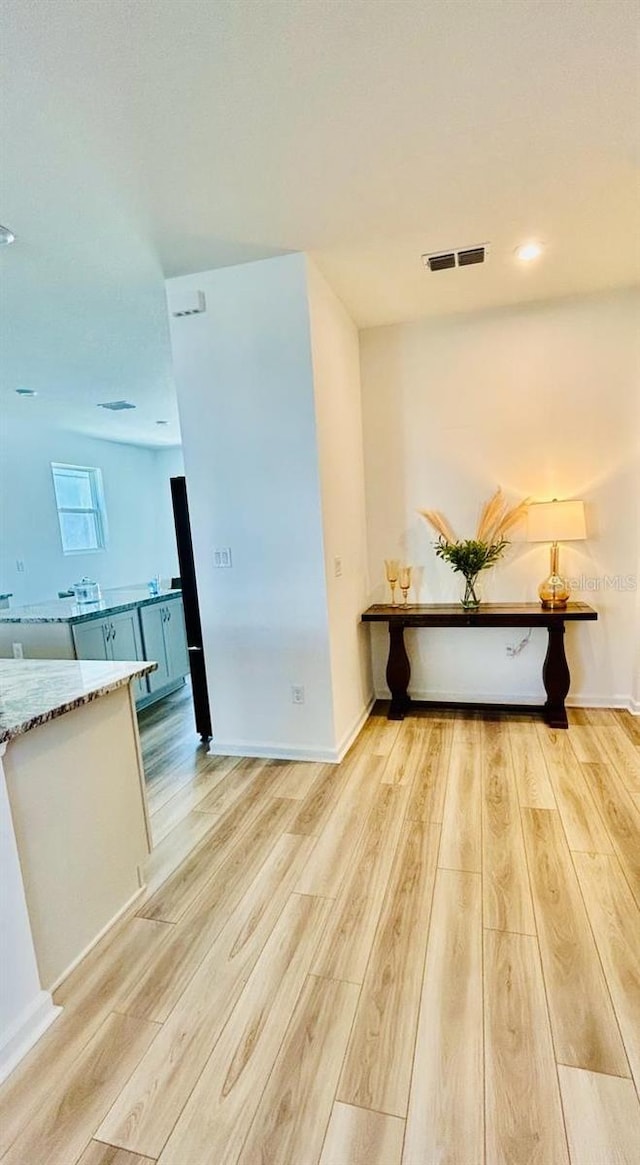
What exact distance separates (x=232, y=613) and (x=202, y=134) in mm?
2116

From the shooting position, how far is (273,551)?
112 inches

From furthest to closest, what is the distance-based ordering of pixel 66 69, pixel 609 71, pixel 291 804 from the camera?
pixel 291 804 < pixel 609 71 < pixel 66 69

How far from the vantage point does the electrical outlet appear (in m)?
2.95

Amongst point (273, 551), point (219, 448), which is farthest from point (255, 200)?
point (273, 551)

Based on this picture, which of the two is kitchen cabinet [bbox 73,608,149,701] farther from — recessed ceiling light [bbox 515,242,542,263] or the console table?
recessed ceiling light [bbox 515,242,542,263]

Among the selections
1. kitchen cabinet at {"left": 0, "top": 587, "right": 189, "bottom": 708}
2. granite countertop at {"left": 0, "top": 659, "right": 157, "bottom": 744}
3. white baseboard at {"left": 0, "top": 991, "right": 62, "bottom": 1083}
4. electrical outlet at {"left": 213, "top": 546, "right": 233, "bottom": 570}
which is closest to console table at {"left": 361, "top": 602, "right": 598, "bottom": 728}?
electrical outlet at {"left": 213, "top": 546, "right": 233, "bottom": 570}

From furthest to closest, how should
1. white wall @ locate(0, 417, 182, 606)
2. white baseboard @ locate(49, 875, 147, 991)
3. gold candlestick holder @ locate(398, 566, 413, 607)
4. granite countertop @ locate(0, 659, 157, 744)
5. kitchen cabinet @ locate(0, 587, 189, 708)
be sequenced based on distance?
white wall @ locate(0, 417, 182, 606)
gold candlestick holder @ locate(398, 566, 413, 607)
kitchen cabinet @ locate(0, 587, 189, 708)
white baseboard @ locate(49, 875, 147, 991)
granite countertop @ locate(0, 659, 157, 744)

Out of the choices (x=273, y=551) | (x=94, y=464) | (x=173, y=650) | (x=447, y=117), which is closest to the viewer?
(x=447, y=117)

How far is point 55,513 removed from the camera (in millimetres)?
5793

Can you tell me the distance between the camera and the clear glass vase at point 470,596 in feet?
11.2

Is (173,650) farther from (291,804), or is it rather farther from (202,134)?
(202,134)

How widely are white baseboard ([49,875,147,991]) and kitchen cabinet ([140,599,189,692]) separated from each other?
2.28 m

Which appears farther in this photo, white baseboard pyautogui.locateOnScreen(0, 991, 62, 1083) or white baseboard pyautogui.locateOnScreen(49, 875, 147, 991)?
white baseboard pyautogui.locateOnScreen(49, 875, 147, 991)

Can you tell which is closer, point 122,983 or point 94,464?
point 122,983
